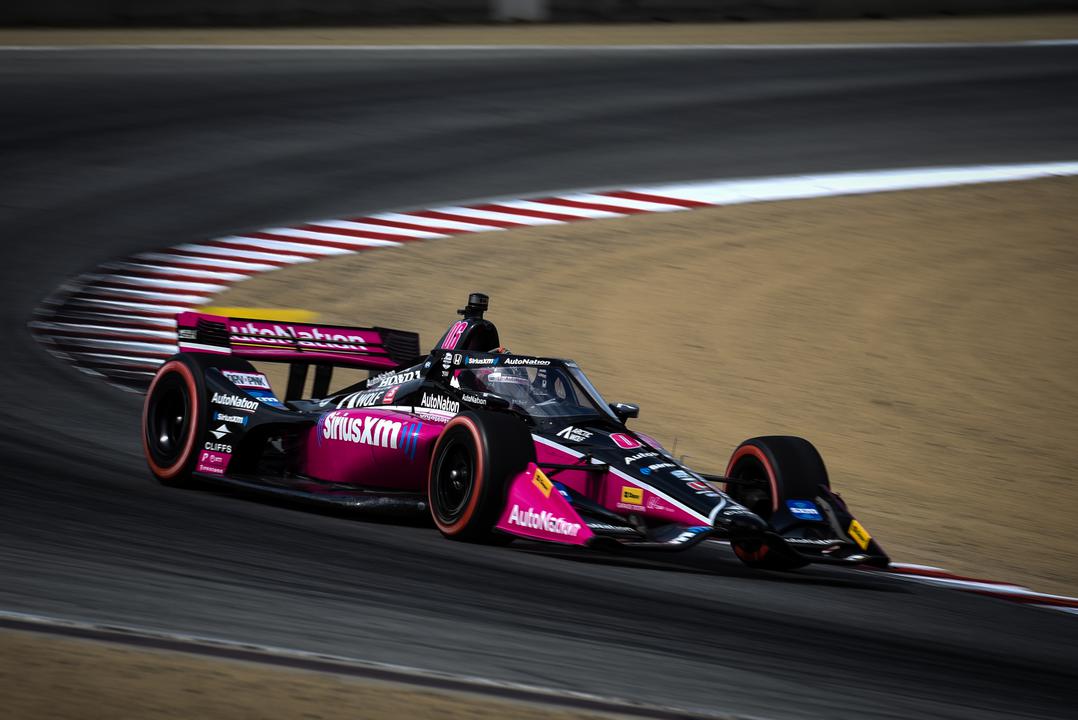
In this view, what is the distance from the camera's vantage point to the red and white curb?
43.4ft

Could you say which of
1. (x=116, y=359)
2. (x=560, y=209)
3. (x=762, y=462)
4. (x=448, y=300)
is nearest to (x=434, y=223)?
(x=560, y=209)

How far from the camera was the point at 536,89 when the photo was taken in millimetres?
23906

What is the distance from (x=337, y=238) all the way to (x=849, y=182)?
7.12m

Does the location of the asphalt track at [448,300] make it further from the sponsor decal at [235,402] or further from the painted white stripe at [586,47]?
the sponsor decal at [235,402]

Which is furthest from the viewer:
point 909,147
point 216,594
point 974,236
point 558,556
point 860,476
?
point 909,147

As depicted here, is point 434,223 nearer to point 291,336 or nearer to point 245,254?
point 245,254

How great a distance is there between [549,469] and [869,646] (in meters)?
2.29

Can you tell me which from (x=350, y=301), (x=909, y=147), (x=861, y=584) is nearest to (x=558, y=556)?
(x=861, y=584)

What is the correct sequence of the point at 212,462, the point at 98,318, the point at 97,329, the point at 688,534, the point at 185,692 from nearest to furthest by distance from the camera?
the point at 185,692
the point at 688,534
the point at 212,462
the point at 97,329
the point at 98,318

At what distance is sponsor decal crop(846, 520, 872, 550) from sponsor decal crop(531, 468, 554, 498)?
1.74 m

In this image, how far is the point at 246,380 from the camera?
9.73m

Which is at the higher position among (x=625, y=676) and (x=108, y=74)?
(x=108, y=74)

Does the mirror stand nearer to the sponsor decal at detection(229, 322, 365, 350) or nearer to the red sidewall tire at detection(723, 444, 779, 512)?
the red sidewall tire at detection(723, 444, 779, 512)

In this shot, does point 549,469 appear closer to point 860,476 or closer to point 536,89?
point 860,476
